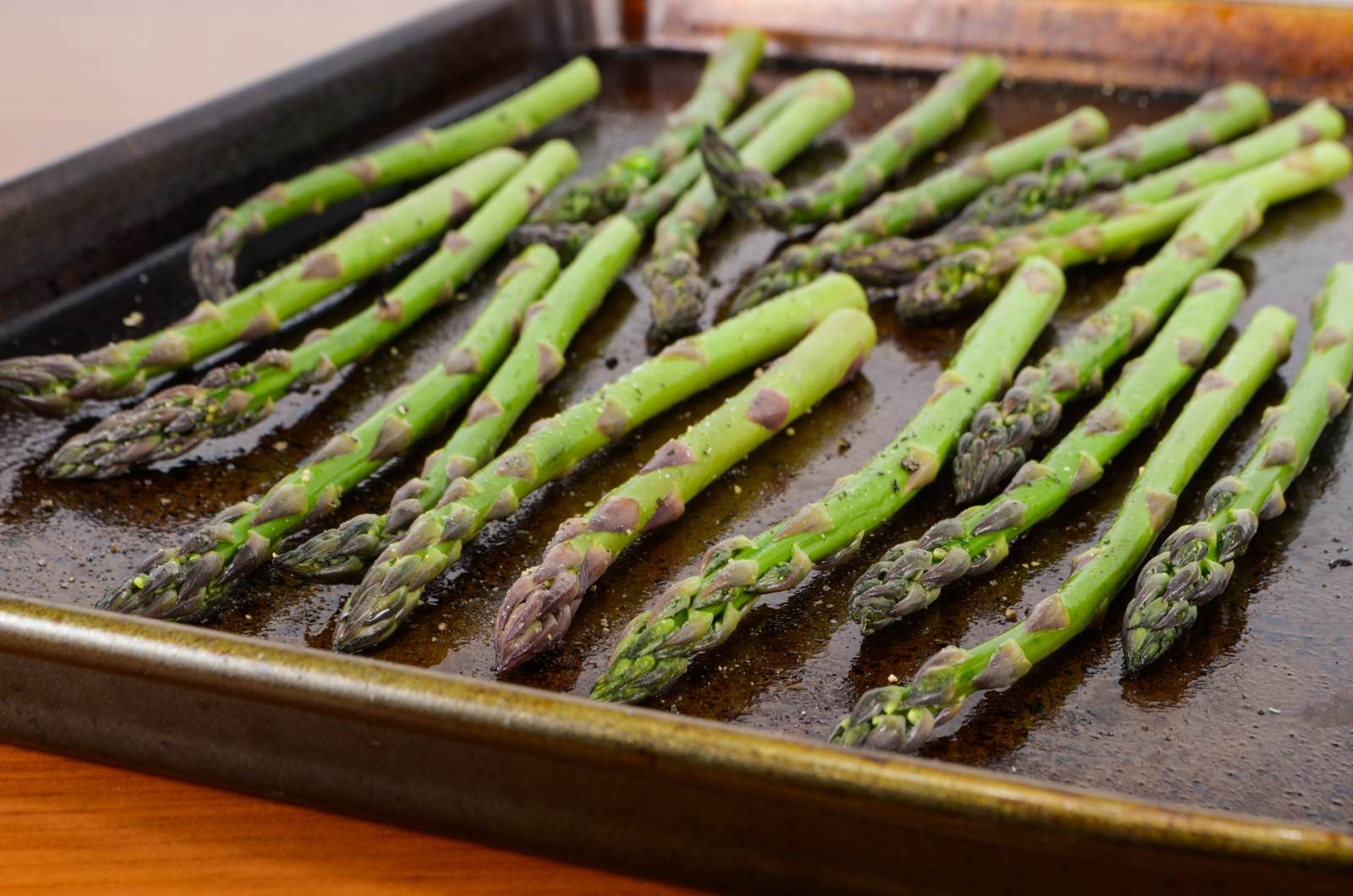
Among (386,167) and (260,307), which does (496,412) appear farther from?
(386,167)

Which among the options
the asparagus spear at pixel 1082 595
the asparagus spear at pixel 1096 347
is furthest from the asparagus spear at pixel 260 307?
the asparagus spear at pixel 1082 595

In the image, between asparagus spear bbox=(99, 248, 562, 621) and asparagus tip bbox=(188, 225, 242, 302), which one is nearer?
asparagus spear bbox=(99, 248, 562, 621)

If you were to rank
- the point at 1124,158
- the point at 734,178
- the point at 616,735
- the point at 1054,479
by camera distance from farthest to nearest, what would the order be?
1. the point at 1124,158
2. the point at 734,178
3. the point at 1054,479
4. the point at 616,735

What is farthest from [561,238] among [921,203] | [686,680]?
[686,680]

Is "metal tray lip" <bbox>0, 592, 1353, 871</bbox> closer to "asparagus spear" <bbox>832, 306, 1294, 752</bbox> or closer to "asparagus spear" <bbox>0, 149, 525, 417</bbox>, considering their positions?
"asparagus spear" <bbox>832, 306, 1294, 752</bbox>

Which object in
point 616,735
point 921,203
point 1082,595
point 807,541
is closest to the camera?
point 616,735

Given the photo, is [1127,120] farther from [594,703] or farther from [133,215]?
[594,703]

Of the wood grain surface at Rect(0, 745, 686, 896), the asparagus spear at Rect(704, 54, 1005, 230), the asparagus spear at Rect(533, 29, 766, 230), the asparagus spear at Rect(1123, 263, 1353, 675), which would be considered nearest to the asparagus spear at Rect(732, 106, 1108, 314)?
the asparagus spear at Rect(704, 54, 1005, 230)

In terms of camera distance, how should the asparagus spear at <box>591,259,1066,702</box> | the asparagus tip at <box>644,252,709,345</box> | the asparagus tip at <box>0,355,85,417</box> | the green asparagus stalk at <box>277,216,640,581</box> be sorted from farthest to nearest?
the asparagus tip at <box>644,252,709,345</box> < the asparagus tip at <box>0,355,85,417</box> < the green asparagus stalk at <box>277,216,640,581</box> < the asparagus spear at <box>591,259,1066,702</box>
